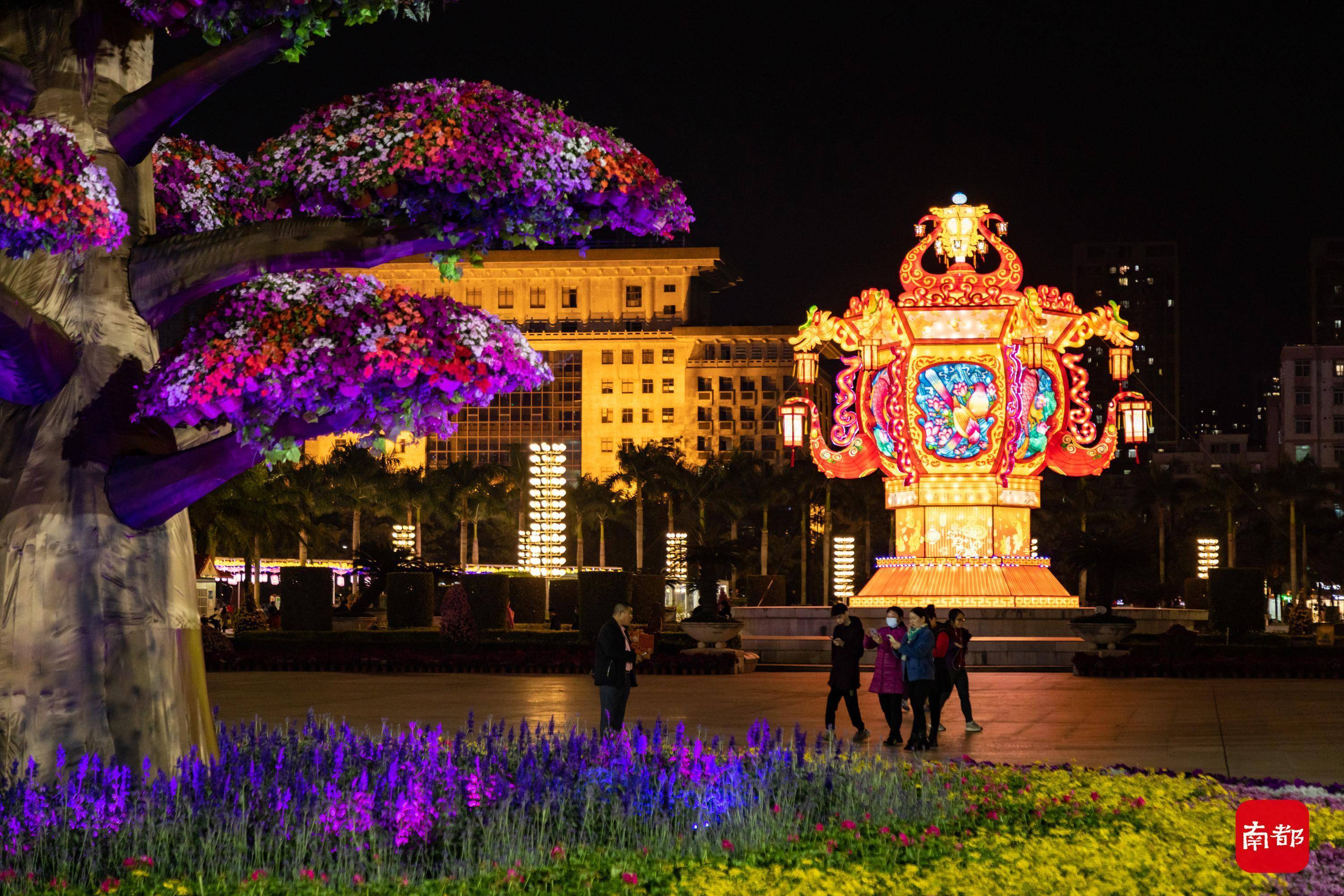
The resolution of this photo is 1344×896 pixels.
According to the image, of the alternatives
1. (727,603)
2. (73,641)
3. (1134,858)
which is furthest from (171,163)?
(727,603)

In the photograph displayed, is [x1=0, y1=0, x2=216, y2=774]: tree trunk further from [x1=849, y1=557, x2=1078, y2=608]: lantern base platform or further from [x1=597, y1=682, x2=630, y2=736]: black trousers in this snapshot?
[x1=849, y1=557, x2=1078, y2=608]: lantern base platform

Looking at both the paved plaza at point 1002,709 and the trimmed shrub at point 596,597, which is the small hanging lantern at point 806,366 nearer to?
the trimmed shrub at point 596,597

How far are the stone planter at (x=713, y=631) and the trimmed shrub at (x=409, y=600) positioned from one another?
1351 cm

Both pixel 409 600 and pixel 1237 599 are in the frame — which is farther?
pixel 409 600

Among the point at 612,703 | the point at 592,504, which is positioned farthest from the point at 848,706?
the point at 592,504

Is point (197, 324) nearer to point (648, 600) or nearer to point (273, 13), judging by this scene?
point (273, 13)

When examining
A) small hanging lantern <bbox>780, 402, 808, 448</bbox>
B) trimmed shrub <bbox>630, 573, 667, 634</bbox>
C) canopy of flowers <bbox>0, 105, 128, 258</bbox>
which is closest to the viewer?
canopy of flowers <bbox>0, 105, 128, 258</bbox>

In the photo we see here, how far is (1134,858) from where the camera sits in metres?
7.54

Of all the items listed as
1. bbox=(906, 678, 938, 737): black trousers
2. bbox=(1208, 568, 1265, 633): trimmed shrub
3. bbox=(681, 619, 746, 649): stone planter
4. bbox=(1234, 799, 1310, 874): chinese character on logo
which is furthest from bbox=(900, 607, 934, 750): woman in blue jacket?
bbox=(1208, 568, 1265, 633): trimmed shrub

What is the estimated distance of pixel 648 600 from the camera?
124ft

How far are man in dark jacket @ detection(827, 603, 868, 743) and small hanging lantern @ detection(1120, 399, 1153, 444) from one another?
18382 millimetres

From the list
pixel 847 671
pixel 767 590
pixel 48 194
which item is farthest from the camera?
pixel 767 590

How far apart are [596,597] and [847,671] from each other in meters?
18.8

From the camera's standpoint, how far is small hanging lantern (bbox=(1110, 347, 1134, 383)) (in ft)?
112
